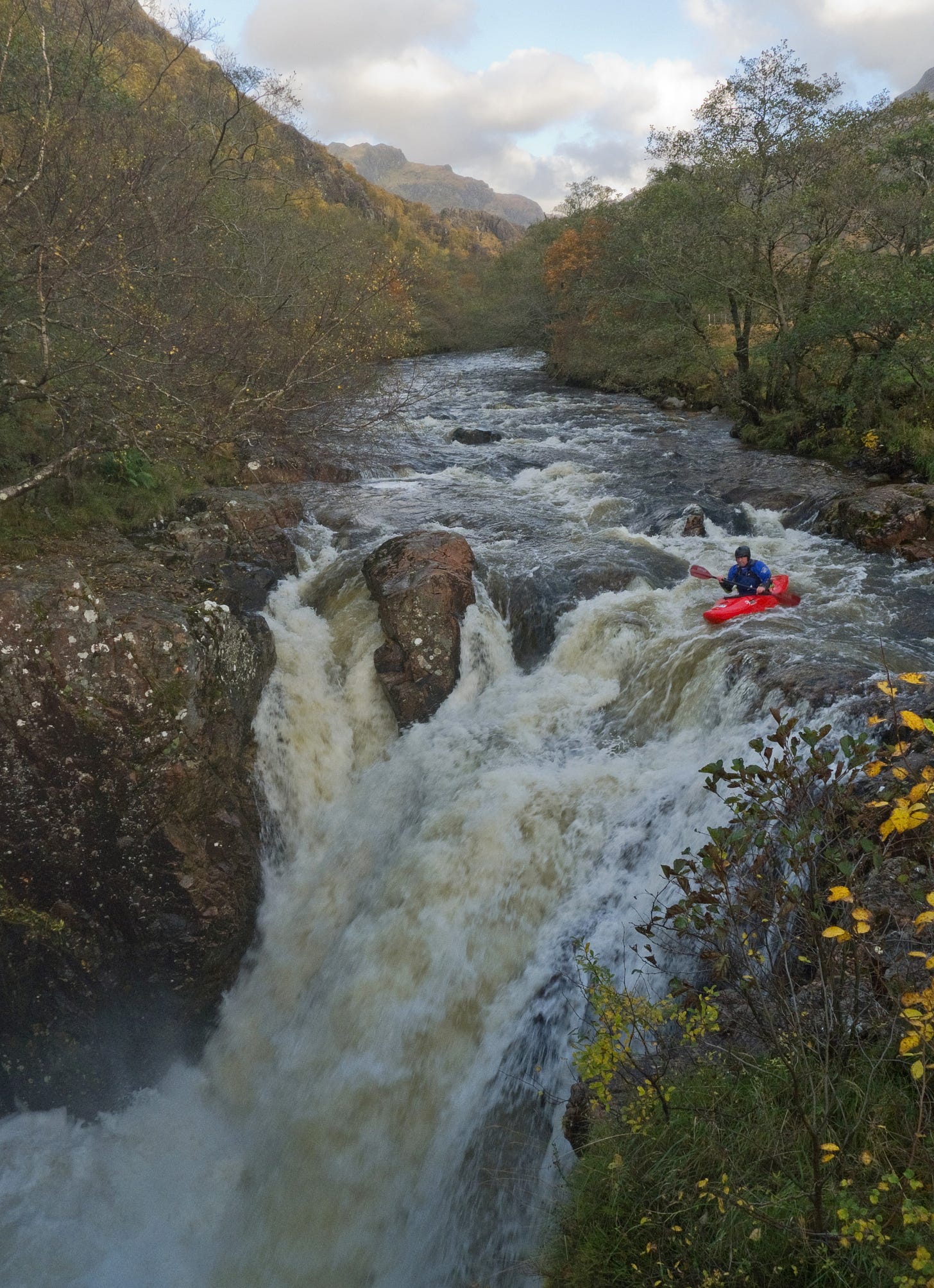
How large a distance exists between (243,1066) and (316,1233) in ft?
4.98

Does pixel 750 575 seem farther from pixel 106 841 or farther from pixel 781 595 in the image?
pixel 106 841

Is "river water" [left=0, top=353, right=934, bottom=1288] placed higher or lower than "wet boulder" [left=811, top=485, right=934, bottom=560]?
lower

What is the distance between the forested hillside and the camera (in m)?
7.50

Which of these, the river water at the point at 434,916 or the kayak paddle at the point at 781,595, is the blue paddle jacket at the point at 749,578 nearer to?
the kayak paddle at the point at 781,595

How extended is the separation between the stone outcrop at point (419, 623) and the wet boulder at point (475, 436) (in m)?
9.66

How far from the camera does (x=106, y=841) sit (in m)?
5.98

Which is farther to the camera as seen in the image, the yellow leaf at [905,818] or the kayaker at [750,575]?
the kayaker at [750,575]

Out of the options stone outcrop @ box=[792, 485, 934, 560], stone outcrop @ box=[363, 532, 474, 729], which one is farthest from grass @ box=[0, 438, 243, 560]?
stone outcrop @ box=[792, 485, 934, 560]

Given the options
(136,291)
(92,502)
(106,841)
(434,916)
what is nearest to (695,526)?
(434,916)

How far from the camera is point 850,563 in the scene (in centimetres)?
1024

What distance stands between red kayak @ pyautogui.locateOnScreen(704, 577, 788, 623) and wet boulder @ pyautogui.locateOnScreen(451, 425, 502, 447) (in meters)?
11.0

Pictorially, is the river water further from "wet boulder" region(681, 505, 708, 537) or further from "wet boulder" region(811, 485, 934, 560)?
"wet boulder" region(681, 505, 708, 537)

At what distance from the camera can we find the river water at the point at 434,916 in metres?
4.86

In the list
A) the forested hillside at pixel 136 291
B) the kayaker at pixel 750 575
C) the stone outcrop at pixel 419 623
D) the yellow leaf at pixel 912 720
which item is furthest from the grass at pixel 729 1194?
the forested hillside at pixel 136 291
